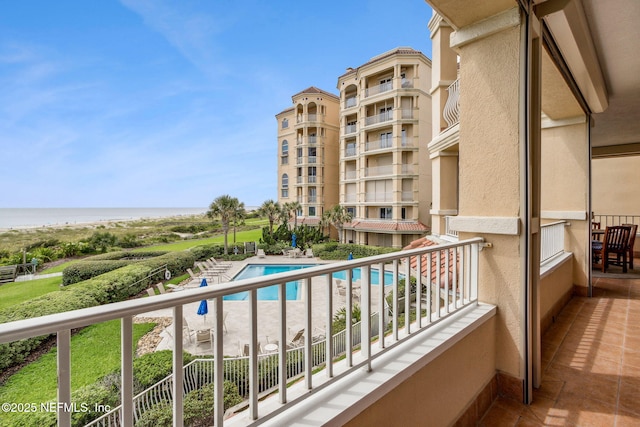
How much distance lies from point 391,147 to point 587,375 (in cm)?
1962

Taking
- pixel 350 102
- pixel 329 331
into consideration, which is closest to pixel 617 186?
pixel 329 331

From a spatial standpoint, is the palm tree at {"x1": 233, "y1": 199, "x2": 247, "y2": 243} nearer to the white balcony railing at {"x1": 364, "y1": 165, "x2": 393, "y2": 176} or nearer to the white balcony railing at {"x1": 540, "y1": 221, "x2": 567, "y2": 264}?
the white balcony railing at {"x1": 364, "y1": 165, "x2": 393, "y2": 176}

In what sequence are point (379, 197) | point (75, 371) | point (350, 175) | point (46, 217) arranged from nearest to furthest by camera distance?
1. point (75, 371)
2. point (379, 197)
3. point (350, 175)
4. point (46, 217)

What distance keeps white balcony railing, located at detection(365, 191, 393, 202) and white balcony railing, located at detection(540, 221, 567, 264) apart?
1669cm

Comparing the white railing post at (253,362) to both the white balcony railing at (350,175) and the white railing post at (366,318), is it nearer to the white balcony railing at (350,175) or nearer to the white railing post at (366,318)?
the white railing post at (366,318)

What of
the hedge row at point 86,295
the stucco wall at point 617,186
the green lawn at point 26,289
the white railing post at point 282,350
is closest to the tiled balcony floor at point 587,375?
the white railing post at point 282,350

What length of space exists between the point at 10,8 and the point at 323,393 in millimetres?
21388

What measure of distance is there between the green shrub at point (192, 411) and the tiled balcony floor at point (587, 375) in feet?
6.78

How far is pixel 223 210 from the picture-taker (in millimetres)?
24688

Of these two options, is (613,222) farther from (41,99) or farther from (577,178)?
(41,99)

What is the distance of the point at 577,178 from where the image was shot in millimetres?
4930

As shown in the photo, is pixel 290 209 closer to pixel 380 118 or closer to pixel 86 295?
pixel 380 118

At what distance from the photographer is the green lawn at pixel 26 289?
1408 centimetres

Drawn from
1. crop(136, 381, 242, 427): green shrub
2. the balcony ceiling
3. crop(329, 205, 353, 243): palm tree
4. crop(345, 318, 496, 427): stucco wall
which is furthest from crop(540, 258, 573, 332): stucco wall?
crop(329, 205, 353, 243): palm tree
